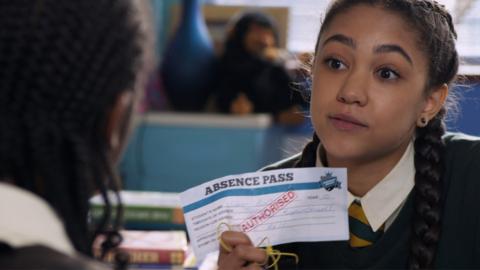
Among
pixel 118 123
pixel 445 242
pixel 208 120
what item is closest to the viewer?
pixel 118 123

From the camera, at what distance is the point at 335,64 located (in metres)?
1.14

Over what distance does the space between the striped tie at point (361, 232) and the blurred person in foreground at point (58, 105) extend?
1.80ft

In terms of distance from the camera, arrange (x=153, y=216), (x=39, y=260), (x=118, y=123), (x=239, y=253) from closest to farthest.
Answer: (x=39, y=260), (x=118, y=123), (x=239, y=253), (x=153, y=216)

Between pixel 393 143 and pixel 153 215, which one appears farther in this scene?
pixel 153 215

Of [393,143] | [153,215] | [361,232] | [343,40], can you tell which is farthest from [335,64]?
[153,215]

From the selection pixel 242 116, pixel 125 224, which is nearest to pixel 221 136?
pixel 242 116

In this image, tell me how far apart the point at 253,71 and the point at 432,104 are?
1526mm

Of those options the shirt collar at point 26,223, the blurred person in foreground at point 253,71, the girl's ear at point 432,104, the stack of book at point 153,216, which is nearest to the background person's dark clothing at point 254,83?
the blurred person in foreground at point 253,71

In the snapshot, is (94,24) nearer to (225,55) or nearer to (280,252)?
(280,252)

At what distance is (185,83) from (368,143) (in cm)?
166

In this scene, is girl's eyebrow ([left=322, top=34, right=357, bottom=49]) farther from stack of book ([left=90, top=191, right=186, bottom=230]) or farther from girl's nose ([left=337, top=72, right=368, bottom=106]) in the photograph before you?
stack of book ([left=90, top=191, right=186, bottom=230])

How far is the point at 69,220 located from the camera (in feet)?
2.03

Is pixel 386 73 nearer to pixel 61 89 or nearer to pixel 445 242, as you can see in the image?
pixel 445 242

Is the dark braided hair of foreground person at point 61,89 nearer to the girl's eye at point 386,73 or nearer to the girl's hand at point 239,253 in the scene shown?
the girl's hand at point 239,253
